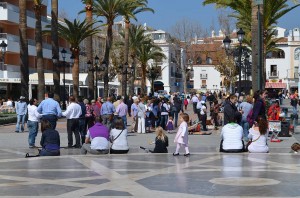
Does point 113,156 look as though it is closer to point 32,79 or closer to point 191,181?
point 191,181

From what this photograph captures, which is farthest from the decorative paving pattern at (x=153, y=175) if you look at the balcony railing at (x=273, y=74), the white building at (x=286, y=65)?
the balcony railing at (x=273, y=74)

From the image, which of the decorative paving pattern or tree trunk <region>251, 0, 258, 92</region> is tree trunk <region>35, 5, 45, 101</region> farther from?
the decorative paving pattern

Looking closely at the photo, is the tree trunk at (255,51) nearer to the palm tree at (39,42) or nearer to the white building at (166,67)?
the palm tree at (39,42)

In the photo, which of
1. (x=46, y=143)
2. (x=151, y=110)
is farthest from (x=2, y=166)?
(x=151, y=110)

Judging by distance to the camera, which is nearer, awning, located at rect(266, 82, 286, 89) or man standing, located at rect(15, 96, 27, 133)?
man standing, located at rect(15, 96, 27, 133)

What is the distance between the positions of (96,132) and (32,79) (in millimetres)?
36196

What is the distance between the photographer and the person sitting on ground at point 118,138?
17.4 meters

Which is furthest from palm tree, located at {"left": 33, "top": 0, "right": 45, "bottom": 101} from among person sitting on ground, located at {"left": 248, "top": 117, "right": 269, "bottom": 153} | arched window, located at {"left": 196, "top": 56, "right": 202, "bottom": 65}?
arched window, located at {"left": 196, "top": 56, "right": 202, "bottom": 65}

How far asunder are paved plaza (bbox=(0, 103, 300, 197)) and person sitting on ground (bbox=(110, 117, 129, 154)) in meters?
0.34

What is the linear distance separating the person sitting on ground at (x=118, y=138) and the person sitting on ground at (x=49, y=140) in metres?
1.59

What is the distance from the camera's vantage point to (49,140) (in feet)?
54.9

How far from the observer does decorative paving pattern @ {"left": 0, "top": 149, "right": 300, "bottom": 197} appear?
1069 centimetres

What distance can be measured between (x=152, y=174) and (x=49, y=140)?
4560mm

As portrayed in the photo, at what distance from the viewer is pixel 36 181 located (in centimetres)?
1207
